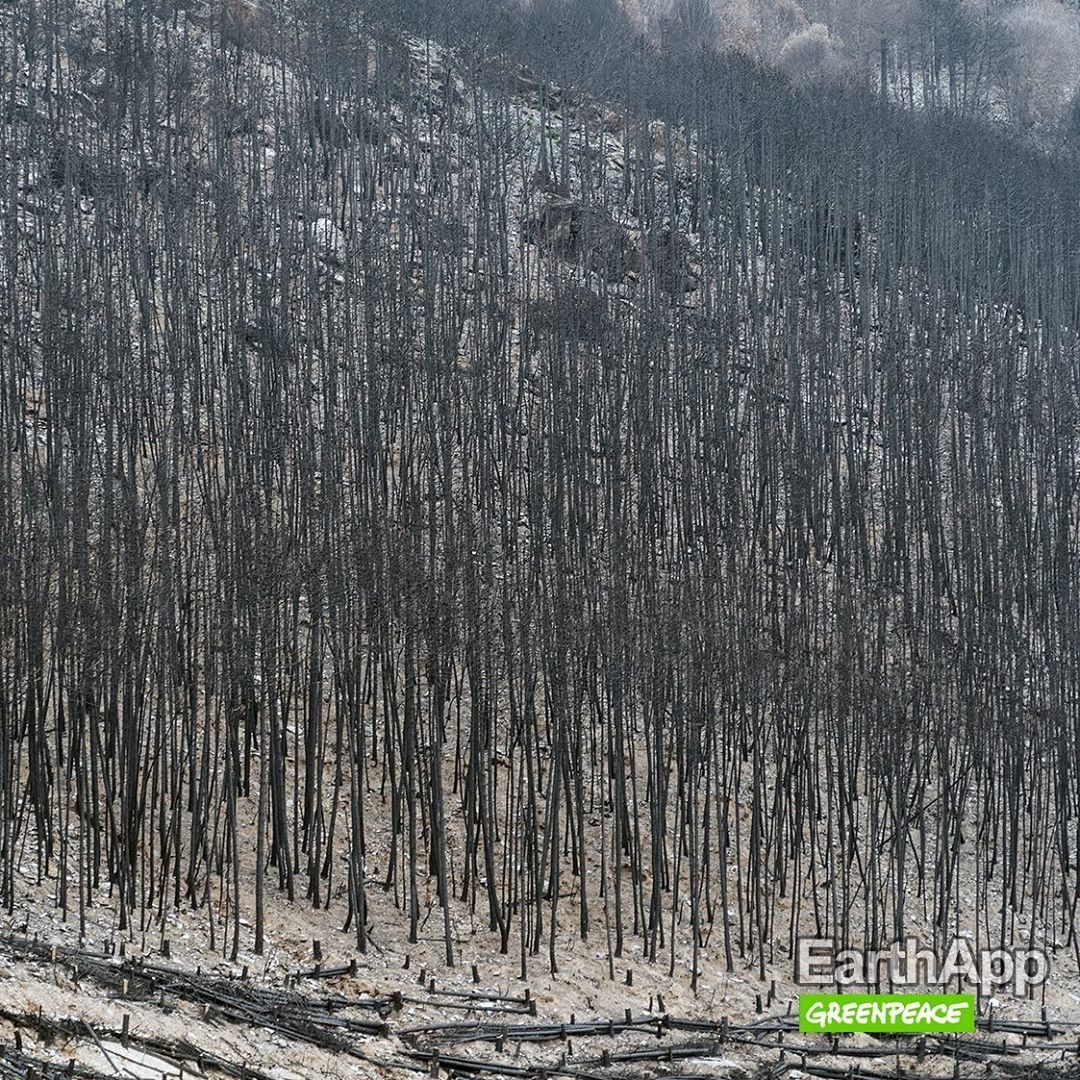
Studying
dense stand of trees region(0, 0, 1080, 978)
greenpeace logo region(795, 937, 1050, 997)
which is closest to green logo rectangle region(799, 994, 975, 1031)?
greenpeace logo region(795, 937, 1050, 997)

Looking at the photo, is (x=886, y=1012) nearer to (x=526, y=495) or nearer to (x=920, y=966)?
(x=920, y=966)

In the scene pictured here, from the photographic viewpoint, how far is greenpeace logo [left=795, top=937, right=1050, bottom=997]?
20.8m

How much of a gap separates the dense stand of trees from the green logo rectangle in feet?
5.42

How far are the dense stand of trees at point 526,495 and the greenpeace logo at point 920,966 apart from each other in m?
0.52

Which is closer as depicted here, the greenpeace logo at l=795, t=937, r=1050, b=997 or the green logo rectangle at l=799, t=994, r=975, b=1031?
the green logo rectangle at l=799, t=994, r=975, b=1031

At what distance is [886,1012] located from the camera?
62.7ft

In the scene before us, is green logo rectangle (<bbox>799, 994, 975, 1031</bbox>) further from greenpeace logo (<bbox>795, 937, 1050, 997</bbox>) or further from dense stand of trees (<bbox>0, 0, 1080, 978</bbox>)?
dense stand of trees (<bbox>0, 0, 1080, 978</bbox>)

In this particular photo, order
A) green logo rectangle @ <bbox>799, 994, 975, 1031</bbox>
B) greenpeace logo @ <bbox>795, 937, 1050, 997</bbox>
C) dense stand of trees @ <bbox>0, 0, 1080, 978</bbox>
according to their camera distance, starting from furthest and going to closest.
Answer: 1. dense stand of trees @ <bbox>0, 0, 1080, 978</bbox>
2. greenpeace logo @ <bbox>795, 937, 1050, 997</bbox>
3. green logo rectangle @ <bbox>799, 994, 975, 1031</bbox>

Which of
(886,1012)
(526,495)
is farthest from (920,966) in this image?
(526,495)

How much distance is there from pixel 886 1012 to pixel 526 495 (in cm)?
1481

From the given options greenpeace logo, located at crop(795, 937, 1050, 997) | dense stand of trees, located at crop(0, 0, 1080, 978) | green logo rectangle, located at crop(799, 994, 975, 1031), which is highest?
dense stand of trees, located at crop(0, 0, 1080, 978)

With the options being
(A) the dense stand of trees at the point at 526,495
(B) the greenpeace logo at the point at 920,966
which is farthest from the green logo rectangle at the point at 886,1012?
(A) the dense stand of trees at the point at 526,495

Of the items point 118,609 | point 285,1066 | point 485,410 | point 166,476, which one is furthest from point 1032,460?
point 285,1066

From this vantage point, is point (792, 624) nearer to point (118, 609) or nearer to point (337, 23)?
point (118, 609)
